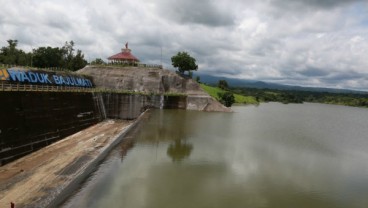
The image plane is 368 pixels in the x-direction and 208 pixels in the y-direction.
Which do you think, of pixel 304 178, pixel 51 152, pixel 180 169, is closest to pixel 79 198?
pixel 180 169

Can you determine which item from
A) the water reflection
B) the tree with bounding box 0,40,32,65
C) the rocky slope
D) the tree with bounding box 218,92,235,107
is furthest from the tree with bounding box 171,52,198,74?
the water reflection

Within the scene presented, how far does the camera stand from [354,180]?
85.9ft

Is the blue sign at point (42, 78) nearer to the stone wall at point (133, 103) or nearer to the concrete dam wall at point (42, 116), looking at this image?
the concrete dam wall at point (42, 116)

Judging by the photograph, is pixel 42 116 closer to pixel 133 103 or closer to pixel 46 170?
pixel 46 170

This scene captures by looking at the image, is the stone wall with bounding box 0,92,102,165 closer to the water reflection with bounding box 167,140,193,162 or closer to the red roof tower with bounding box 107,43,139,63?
the water reflection with bounding box 167,140,193,162

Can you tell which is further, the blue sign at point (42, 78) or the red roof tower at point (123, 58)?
the red roof tower at point (123, 58)

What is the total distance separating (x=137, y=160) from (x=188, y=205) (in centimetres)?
1125

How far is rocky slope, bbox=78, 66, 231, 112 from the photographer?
70.8 meters

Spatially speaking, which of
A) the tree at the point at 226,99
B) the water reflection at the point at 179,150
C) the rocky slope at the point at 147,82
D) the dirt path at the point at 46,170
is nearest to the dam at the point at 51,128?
the dirt path at the point at 46,170

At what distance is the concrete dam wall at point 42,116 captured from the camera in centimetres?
2691

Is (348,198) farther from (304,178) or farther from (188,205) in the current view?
(188,205)

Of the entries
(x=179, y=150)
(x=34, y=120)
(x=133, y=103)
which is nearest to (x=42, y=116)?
(x=34, y=120)

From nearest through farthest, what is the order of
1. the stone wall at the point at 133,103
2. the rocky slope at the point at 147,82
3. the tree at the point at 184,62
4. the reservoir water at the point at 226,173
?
the reservoir water at the point at 226,173 → the stone wall at the point at 133,103 → the rocky slope at the point at 147,82 → the tree at the point at 184,62

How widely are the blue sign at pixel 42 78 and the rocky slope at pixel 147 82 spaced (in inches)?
440
